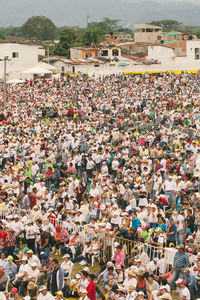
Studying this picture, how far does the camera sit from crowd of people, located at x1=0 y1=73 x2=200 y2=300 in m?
9.66

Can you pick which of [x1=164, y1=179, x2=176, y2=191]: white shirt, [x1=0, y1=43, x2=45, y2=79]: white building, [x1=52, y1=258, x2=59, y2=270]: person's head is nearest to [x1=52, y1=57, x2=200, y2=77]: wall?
[x1=0, y1=43, x2=45, y2=79]: white building

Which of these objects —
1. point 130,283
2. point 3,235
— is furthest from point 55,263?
point 3,235

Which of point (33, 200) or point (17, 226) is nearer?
point (17, 226)

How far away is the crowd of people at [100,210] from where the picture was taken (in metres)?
9.66

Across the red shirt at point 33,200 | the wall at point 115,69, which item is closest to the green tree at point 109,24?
the wall at point 115,69

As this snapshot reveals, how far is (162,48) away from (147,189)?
48493 millimetres

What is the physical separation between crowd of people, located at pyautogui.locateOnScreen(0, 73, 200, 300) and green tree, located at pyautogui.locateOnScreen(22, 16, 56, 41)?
119 metres

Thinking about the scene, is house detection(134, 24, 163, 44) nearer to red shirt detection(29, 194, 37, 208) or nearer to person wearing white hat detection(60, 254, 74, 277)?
red shirt detection(29, 194, 37, 208)

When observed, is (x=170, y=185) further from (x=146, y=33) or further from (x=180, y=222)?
(x=146, y=33)

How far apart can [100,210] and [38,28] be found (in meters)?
137

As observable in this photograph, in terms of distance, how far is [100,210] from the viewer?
12.8 m

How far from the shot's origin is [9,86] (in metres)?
40.7

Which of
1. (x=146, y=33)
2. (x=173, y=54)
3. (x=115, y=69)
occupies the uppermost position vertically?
(x=146, y=33)

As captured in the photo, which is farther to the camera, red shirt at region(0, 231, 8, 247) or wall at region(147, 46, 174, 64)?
wall at region(147, 46, 174, 64)
